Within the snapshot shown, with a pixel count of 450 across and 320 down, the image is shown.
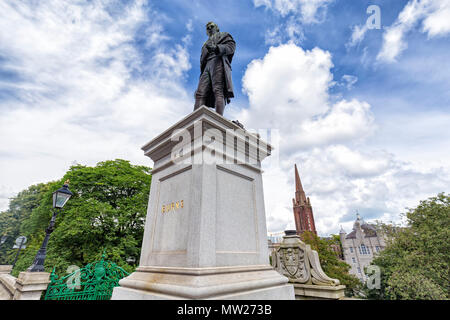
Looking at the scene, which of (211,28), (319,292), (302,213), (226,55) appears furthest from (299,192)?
(226,55)

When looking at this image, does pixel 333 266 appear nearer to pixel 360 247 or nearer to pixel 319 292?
pixel 360 247

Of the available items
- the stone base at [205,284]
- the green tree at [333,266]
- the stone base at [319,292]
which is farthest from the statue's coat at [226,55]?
the green tree at [333,266]

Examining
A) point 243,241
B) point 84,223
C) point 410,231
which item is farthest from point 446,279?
point 84,223

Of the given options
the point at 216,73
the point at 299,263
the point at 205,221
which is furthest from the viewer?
the point at 299,263

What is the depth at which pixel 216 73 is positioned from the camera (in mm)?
4453

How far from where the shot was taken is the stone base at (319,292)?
192 inches

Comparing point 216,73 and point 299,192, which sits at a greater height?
point 299,192

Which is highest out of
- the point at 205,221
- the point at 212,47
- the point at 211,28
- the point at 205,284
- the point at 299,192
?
the point at 299,192

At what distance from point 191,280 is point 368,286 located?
124ft

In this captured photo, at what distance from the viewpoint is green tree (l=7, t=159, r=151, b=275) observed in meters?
16.5

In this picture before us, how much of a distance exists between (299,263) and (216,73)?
507 centimetres

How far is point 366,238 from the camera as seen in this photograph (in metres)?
53.2

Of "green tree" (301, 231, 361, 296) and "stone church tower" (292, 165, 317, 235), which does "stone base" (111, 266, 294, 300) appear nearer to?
A: "green tree" (301, 231, 361, 296)
